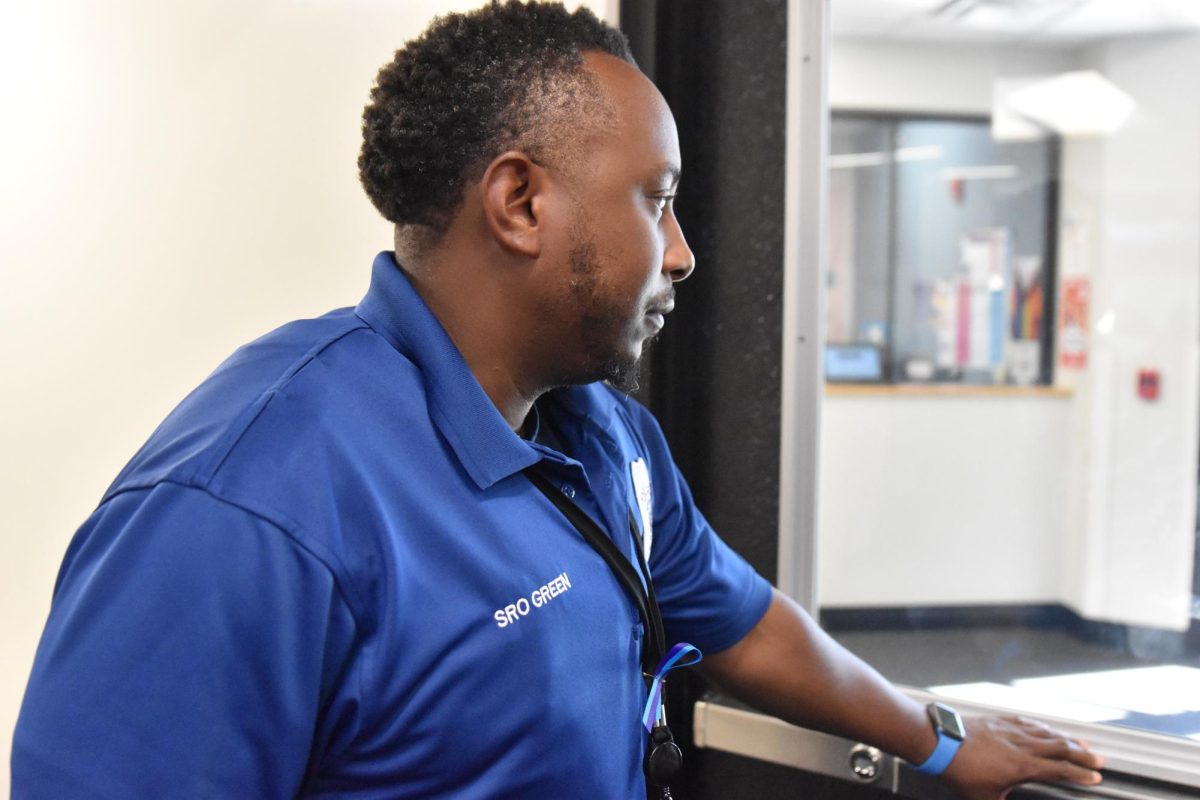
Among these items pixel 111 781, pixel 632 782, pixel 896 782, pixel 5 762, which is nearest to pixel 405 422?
pixel 111 781

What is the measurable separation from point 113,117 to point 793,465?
1.08m

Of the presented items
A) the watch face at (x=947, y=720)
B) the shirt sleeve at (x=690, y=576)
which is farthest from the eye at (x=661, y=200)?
the watch face at (x=947, y=720)

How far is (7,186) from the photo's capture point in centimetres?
140

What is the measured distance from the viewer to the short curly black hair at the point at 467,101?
84 centimetres

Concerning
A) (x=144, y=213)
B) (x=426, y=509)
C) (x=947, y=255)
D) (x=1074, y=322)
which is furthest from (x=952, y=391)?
(x=426, y=509)

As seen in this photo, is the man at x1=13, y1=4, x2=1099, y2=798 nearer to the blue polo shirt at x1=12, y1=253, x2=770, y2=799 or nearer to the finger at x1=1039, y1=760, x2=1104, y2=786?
the blue polo shirt at x1=12, y1=253, x2=770, y2=799

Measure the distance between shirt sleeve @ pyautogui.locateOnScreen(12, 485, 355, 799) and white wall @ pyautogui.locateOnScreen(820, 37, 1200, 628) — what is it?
0.94 meters

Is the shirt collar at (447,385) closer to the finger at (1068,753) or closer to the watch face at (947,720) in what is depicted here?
the watch face at (947,720)

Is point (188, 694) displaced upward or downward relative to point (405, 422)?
downward

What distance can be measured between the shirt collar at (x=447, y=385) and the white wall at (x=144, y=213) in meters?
0.49

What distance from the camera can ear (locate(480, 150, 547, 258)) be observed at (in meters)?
0.83

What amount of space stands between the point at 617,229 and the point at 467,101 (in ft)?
0.58

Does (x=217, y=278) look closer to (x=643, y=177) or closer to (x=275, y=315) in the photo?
(x=275, y=315)

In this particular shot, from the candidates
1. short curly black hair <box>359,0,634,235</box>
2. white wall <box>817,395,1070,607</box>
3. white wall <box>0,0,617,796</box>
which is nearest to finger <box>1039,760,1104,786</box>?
short curly black hair <box>359,0,634,235</box>
